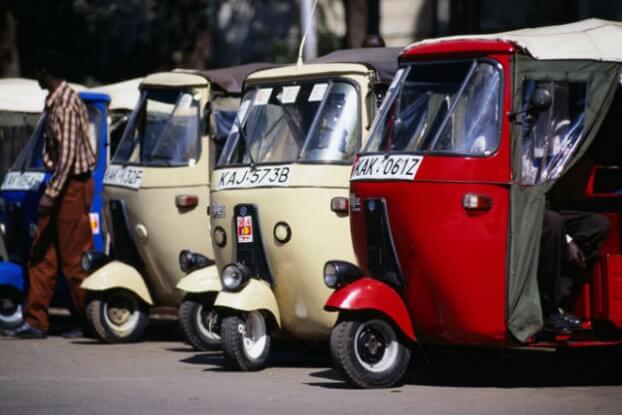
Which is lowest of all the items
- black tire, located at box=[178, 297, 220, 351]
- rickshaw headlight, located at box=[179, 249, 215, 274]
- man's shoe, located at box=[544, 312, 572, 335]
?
black tire, located at box=[178, 297, 220, 351]

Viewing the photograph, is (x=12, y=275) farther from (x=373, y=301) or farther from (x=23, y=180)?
(x=373, y=301)

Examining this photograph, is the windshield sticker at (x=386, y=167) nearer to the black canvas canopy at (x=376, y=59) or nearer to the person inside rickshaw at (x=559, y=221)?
the person inside rickshaw at (x=559, y=221)

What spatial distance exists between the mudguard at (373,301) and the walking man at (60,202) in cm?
374

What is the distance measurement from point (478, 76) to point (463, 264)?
3.77 ft

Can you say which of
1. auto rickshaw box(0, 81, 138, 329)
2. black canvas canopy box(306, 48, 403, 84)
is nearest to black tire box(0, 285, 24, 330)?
auto rickshaw box(0, 81, 138, 329)

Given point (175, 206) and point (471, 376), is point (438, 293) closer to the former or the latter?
point (471, 376)

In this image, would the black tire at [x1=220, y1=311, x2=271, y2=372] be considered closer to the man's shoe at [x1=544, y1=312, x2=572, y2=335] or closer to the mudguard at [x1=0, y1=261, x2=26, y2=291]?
the man's shoe at [x1=544, y1=312, x2=572, y2=335]

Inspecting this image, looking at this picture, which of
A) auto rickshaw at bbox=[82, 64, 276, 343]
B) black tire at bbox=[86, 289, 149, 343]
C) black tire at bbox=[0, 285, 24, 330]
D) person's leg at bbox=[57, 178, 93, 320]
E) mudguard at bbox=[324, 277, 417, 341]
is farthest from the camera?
black tire at bbox=[0, 285, 24, 330]

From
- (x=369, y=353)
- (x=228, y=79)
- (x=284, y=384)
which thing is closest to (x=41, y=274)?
(x=228, y=79)

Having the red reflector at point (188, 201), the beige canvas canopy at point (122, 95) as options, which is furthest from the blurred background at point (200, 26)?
the red reflector at point (188, 201)

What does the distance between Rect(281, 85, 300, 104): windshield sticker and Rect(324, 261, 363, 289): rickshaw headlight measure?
5.52ft

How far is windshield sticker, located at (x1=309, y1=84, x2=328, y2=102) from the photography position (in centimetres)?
1039

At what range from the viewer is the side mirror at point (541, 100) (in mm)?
8773

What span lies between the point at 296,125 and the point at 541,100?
2.29m
